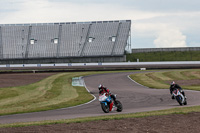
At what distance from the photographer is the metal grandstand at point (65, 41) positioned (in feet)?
309

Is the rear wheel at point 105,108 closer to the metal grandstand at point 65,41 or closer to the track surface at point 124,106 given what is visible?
the track surface at point 124,106

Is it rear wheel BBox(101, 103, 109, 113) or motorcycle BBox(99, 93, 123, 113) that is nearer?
motorcycle BBox(99, 93, 123, 113)

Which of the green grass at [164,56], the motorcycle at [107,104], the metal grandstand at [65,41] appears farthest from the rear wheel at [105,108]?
the metal grandstand at [65,41]

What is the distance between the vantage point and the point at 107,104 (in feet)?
61.4

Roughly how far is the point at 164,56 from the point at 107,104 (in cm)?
→ 7676

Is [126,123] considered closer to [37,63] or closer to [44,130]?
[44,130]

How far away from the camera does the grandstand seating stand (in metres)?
96.0

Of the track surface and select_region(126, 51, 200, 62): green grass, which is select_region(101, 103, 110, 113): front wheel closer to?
the track surface

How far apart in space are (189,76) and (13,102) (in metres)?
34.6

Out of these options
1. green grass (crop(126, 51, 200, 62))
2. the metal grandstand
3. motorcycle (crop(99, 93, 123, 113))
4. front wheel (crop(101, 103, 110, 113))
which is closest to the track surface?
front wheel (crop(101, 103, 110, 113))

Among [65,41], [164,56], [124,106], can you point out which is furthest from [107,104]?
[65,41]

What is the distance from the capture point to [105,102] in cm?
1853

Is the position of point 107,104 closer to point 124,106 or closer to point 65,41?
point 124,106

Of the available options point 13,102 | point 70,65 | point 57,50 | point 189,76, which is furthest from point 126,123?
point 57,50
